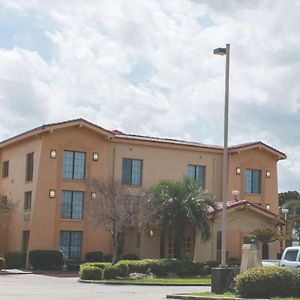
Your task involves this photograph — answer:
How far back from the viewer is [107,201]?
43.5m

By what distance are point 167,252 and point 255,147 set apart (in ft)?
37.0

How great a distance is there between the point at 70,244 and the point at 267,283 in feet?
89.9

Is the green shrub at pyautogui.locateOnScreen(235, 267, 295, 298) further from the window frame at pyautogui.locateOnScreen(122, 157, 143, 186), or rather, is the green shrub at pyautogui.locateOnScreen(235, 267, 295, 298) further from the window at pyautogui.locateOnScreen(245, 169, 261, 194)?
the window at pyautogui.locateOnScreen(245, 169, 261, 194)

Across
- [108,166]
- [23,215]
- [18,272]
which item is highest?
[108,166]

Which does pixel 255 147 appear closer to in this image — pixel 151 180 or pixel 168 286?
pixel 151 180

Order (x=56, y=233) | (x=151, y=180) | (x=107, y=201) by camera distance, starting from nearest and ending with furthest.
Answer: (x=107, y=201)
(x=56, y=233)
(x=151, y=180)

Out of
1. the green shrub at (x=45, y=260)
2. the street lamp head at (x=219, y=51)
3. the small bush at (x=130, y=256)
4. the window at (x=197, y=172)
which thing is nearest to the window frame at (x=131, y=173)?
the window at (x=197, y=172)

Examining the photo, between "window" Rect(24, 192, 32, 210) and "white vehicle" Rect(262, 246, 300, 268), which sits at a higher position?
"window" Rect(24, 192, 32, 210)

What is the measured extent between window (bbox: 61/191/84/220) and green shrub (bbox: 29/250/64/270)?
9.80 feet

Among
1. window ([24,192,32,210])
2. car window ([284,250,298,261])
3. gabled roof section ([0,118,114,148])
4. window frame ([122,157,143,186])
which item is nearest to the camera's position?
car window ([284,250,298,261])

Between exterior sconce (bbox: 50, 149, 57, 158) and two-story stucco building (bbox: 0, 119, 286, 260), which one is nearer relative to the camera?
two-story stucco building (bbox: 0, 119, 286, 260)

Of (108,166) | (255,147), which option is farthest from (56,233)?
(255,147)

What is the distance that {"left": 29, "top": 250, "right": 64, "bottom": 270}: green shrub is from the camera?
46.2 metres

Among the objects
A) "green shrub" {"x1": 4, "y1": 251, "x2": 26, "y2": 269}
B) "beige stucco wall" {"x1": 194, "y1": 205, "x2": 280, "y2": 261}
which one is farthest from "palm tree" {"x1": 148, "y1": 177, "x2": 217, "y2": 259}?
"green shrub" {"x1": 4, "y1": 251, "x2": 26, "y2": 269}
